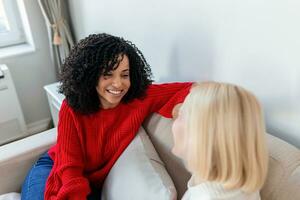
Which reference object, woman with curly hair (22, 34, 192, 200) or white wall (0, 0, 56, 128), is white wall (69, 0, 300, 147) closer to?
woman with curly hair (22, 34, 192, 200)

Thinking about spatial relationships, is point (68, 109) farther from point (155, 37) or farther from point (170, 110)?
point (155, 37)

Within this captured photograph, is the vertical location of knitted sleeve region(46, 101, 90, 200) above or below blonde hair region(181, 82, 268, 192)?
below

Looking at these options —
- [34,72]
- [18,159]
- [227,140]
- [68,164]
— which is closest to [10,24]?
[34,72]

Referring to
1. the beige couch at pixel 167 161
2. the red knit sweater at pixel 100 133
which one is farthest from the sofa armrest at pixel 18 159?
the red knit sweater at pixel 100 133

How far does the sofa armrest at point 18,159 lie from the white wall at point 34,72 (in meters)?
1.03

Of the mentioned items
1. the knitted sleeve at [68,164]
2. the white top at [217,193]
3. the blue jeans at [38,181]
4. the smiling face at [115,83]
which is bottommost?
the blue jeans at [38,181]

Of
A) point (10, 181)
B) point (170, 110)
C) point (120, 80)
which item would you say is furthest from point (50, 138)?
point (170, 110)

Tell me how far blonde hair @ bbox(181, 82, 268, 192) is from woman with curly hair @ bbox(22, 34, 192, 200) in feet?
1.57

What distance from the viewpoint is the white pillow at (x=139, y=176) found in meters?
0.96

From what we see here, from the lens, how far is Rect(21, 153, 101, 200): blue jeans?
1.24 metres

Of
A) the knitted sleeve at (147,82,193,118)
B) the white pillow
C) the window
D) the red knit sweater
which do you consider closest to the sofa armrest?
the red knit sweater

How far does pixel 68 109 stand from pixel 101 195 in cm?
38

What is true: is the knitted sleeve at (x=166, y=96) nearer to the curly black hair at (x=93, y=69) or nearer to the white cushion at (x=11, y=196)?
the curly black hair at (x=93, y=69)

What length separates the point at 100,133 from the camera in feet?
4.15
